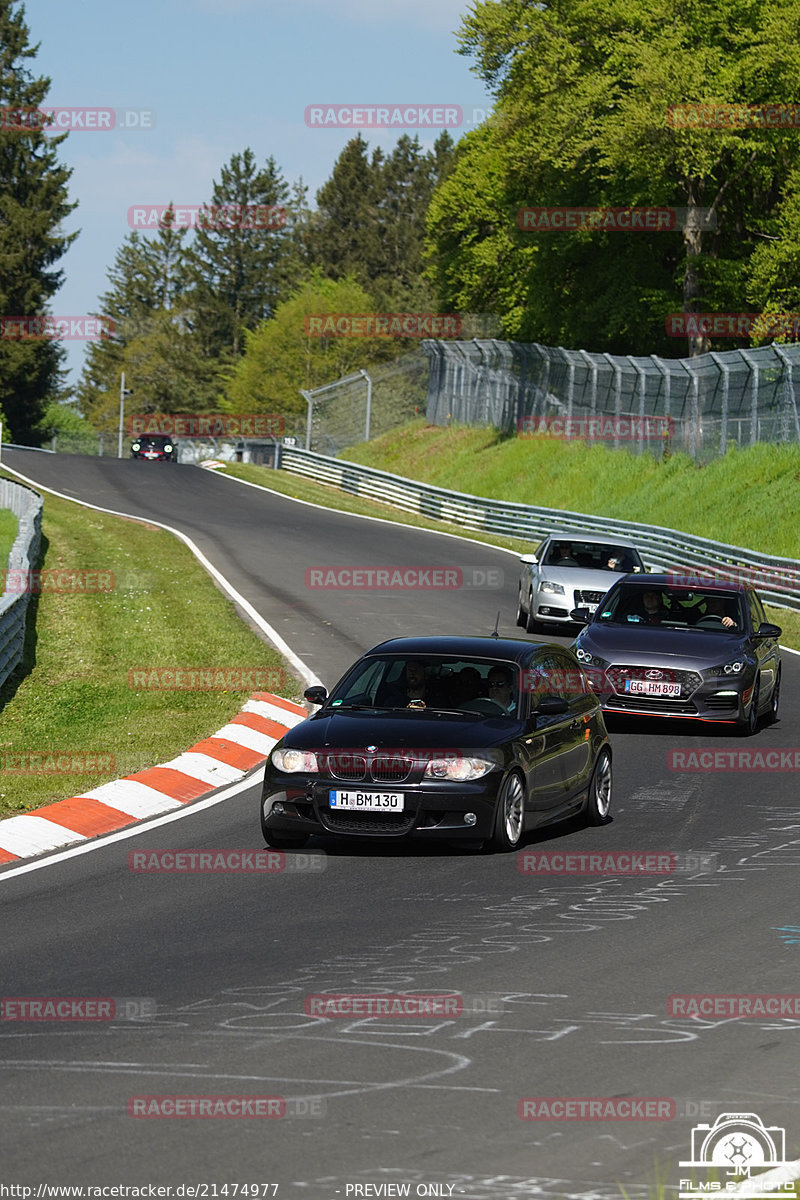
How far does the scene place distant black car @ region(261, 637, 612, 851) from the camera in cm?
1084

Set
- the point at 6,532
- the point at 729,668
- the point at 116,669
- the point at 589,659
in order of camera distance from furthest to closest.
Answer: the point at 6,532 → the point at 116,669 → the point at 589,659 → the point at 729,668

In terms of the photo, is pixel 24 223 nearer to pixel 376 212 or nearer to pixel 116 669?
pixel 376 212

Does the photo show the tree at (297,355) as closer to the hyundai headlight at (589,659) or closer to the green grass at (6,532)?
the green grass at (6,532)

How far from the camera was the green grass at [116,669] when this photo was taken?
14852 mm

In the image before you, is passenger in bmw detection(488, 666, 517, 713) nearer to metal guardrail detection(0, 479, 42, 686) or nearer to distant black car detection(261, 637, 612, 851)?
distant black car detection(261, 637, 612, 851)

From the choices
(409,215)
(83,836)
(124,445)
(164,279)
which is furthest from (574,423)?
(164,279)

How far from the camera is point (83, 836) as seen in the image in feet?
38.3

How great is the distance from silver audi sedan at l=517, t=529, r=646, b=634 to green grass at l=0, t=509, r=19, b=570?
9424 mm

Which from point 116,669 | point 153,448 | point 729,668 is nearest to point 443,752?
point 729,668

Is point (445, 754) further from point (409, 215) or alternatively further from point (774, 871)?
point (409, 215)

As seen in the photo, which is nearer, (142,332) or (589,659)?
(589,659)

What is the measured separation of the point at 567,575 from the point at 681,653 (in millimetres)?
9002

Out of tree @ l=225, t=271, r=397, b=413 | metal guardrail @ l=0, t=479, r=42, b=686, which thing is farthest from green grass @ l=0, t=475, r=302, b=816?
tree @ l=225, t=271, r=397, b=413

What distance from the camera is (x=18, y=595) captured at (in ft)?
63.2
